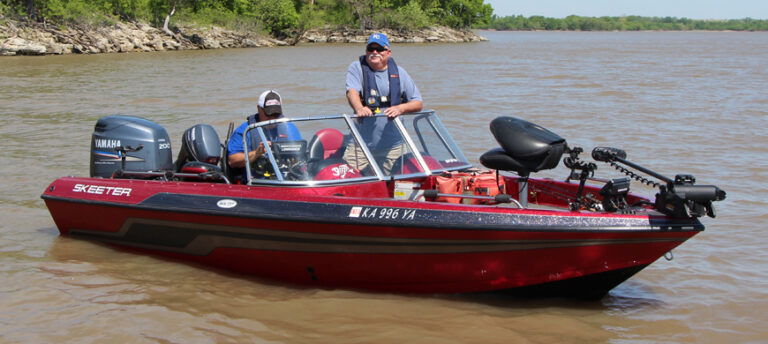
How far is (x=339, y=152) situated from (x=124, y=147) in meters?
2.22

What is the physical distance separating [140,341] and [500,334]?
2.23 metres

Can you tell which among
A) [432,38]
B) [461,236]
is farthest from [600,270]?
[432,38]

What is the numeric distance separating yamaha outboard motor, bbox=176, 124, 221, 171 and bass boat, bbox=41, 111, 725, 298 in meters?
0.02

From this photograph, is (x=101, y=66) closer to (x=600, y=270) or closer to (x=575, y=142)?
(x=575, y=142)

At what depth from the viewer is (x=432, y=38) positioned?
69750mm

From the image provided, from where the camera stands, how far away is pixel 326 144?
18.7ft

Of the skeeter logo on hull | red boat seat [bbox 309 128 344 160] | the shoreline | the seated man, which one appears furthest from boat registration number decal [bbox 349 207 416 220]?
the shoreline

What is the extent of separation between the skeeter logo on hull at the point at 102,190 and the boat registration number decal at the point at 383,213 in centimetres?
216

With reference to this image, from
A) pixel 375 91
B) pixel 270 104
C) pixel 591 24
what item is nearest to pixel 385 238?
pixel 270 104

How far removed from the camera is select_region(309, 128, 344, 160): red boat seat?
5.66m

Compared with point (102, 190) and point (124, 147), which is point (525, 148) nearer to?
point (102, 190)

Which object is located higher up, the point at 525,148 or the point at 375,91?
the point at 375,91

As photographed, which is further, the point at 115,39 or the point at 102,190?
the point at 115,39

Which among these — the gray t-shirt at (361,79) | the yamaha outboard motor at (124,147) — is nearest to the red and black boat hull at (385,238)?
the yamaha outboard motor at (124,147)
